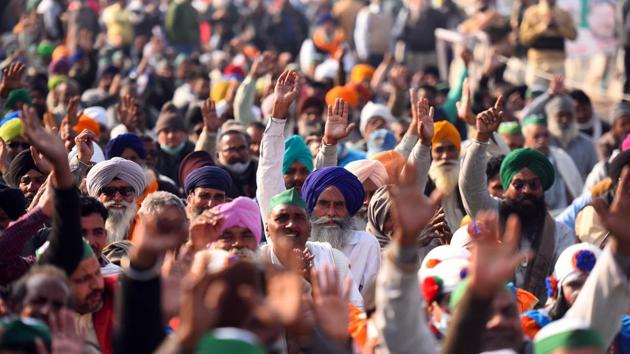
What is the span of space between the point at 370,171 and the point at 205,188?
39.9 inches

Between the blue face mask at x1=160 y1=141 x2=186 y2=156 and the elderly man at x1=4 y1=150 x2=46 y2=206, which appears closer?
the elderly man at x1=4 y1=150 x2=46 y2=206

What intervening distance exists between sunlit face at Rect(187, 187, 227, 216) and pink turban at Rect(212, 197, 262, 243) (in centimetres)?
166

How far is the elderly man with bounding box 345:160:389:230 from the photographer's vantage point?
10172 millimetres

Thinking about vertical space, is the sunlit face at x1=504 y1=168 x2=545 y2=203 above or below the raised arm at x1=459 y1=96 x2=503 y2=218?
below

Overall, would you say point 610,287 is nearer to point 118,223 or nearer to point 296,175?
point 118,223

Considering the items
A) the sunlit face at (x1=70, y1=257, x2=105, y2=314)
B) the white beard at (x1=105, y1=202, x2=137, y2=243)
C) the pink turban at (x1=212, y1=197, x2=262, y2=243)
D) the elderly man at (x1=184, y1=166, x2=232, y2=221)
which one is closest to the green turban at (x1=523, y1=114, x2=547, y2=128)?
the elderly man at (x1=184, y1=166, x2=232, y2=221)

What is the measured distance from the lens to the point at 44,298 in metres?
6.12

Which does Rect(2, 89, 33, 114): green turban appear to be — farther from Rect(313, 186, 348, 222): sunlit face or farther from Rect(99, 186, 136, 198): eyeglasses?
Rect(313, 186, 348, 222): sunlit face

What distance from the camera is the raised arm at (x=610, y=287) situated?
6293mm

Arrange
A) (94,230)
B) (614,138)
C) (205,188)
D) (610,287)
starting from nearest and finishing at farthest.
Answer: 1. (610,287)
2. (94,230)
3. (205,188)
4. (614,138)

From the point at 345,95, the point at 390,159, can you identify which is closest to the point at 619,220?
the point at 390,159

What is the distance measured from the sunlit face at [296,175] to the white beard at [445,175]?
991 mm

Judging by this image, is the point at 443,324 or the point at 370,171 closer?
the point at 443,324

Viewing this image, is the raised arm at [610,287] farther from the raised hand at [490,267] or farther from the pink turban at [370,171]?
the pink turban at [370,171]
